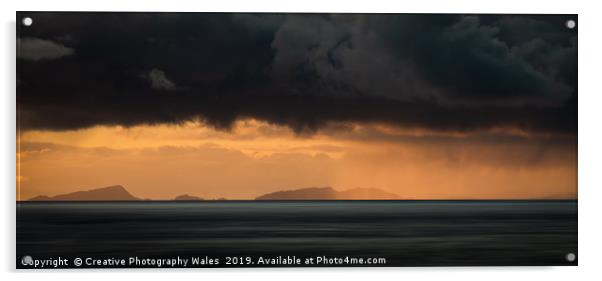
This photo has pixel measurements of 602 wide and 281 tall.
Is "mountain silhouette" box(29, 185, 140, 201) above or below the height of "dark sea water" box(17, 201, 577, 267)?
above

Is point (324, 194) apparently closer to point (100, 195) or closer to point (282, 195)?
point (282, 195)

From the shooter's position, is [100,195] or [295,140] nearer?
[100,195]

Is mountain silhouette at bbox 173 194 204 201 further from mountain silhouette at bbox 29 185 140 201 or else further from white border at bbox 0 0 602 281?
white border at bbox 0 0 602 281

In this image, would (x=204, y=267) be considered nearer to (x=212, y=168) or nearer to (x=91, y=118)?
(x=212, y=168)

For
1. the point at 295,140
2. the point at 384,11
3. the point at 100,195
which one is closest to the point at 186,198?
the point at 100,195

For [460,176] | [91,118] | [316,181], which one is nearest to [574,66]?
[460,176]

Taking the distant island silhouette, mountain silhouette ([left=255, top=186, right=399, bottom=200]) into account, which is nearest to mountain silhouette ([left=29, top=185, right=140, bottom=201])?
the distant island silhouette

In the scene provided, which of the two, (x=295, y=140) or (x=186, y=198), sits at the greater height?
(x=295, y=140)

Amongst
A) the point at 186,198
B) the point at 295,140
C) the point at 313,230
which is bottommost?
the point at 313,230
